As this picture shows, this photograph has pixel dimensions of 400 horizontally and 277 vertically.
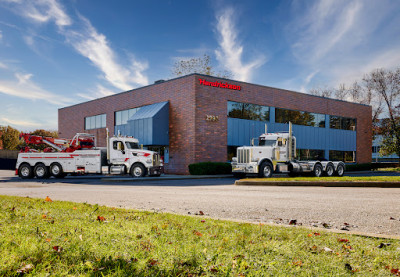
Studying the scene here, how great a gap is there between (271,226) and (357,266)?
1835 mm

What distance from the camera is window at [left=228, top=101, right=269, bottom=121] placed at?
30.1 metres

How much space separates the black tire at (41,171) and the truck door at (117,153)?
449 centimetres

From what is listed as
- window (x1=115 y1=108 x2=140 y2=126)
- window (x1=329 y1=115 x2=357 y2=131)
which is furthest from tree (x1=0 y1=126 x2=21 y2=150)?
window (x1=329 y1=115 x2=357 y2=131)

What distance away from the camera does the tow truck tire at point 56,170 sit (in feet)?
72.5

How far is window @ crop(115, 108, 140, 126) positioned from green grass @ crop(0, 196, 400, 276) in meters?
29.2

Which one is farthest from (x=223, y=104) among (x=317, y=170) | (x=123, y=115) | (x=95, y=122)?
(x=95, y=122)

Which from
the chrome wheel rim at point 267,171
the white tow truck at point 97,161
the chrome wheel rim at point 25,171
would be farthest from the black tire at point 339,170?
the chrome wheel rim at point 25,171

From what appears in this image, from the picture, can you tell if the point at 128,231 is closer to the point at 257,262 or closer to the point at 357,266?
the point at 257,262

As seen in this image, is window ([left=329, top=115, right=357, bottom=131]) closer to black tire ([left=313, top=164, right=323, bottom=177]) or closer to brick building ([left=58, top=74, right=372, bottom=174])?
brick building ([left=58, top=74, right=372, bottom=174])

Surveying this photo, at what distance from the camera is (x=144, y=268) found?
2.98m

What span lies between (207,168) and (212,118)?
5065 millimetres

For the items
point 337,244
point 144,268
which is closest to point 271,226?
point 337,244

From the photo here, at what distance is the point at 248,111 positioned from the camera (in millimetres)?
31297

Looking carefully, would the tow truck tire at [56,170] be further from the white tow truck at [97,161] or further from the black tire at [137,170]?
the black tire at [137,170]
